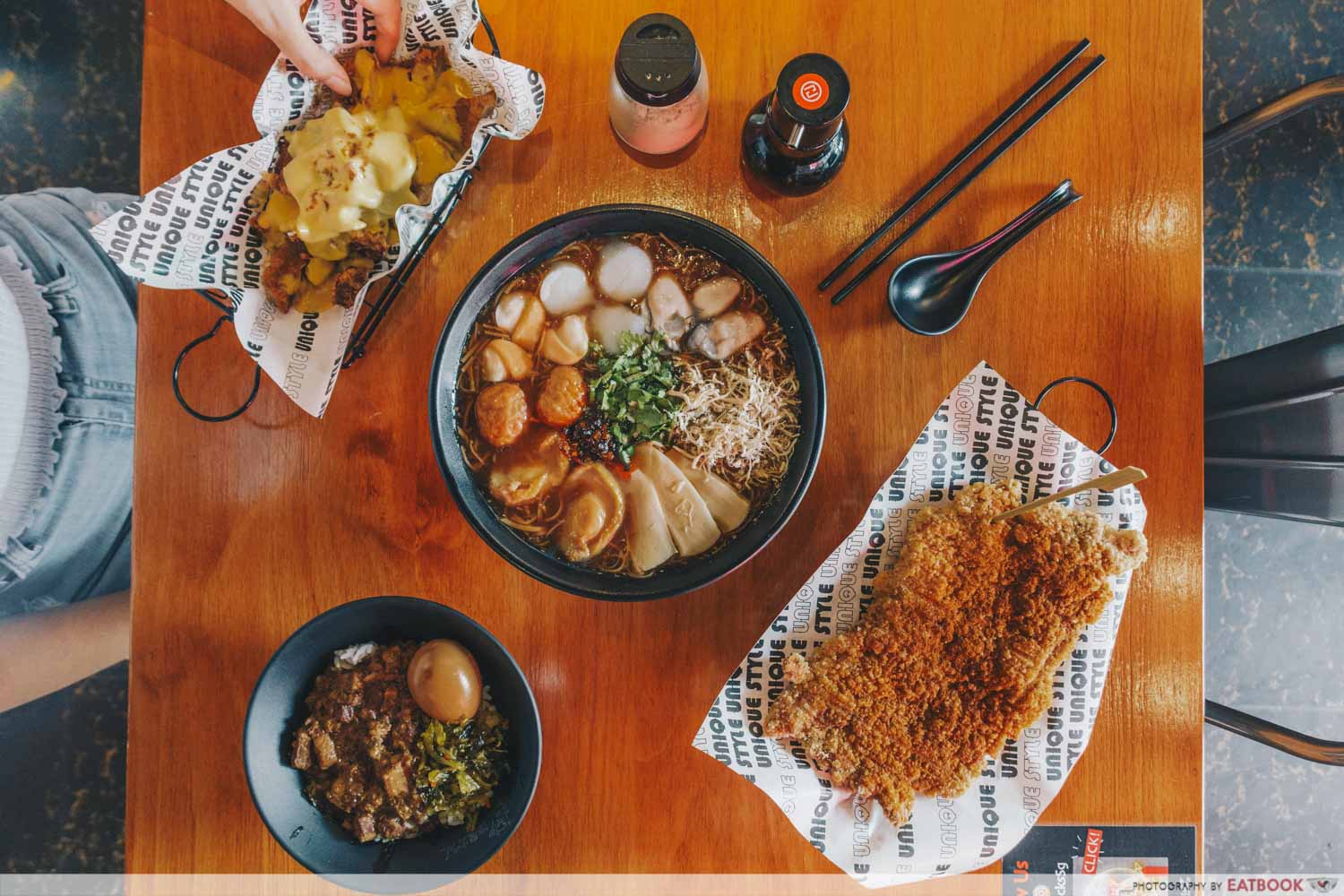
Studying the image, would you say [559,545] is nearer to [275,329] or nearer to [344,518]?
[344,518]

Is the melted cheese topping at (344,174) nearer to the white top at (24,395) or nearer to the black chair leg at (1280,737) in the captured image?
the white top at (24,395)

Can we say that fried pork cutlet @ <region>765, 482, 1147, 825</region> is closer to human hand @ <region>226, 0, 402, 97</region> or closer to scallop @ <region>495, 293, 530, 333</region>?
scallop @ <region>495, 293, 530, 333</region>

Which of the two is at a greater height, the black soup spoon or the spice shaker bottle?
the spice shaker bottle

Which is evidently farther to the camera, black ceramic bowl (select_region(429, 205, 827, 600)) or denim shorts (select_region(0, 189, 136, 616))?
denim shorts (select_region(0, 189, 136, 616))

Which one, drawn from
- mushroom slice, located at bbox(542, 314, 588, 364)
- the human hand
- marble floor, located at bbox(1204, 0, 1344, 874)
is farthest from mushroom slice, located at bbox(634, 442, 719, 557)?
marble floor, located at bbox(1204, 0, 1344, 874)

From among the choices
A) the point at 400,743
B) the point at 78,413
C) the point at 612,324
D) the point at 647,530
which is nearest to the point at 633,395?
the point at 612,324

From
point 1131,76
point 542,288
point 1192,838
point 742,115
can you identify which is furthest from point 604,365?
point 1192,838

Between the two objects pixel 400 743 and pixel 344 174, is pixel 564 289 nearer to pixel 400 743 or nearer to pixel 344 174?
pixel 344 174
